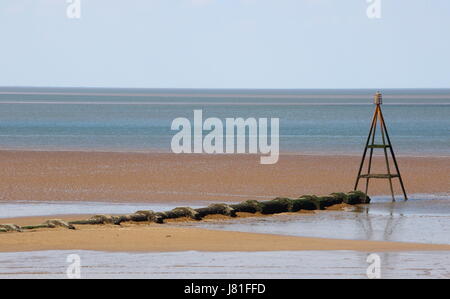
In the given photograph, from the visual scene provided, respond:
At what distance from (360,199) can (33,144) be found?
103 feet

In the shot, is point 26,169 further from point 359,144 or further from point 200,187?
point 359,144

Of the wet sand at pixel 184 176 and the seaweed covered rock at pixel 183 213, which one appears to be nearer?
the seaweed covered rock at pixel 183 213

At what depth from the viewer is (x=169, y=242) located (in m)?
18.5

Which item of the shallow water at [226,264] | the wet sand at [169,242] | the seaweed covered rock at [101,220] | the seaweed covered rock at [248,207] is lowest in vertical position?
the shallow water at [226,264]

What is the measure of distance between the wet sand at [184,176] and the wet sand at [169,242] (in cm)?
761

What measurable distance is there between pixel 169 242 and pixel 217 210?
449cm

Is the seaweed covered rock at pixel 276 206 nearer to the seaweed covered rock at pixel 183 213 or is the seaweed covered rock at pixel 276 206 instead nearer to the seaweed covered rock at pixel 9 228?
the seaweed covered rock at pixel 183 213

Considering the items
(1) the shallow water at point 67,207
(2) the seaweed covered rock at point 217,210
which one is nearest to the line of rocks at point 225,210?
(2) the seaweed covered rock at point 217,210

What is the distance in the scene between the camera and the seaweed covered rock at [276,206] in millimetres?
23875

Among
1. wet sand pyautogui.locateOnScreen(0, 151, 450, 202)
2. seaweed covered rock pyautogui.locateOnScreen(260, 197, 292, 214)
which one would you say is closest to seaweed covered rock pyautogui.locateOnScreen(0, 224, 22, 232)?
seaweed covered rock pyautogui.locateOnScreen(260, 197, 292, 214)

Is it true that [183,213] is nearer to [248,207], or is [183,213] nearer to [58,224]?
[248,207]

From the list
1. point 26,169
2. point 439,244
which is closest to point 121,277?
point 439,244

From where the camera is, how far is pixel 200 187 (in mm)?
30812
